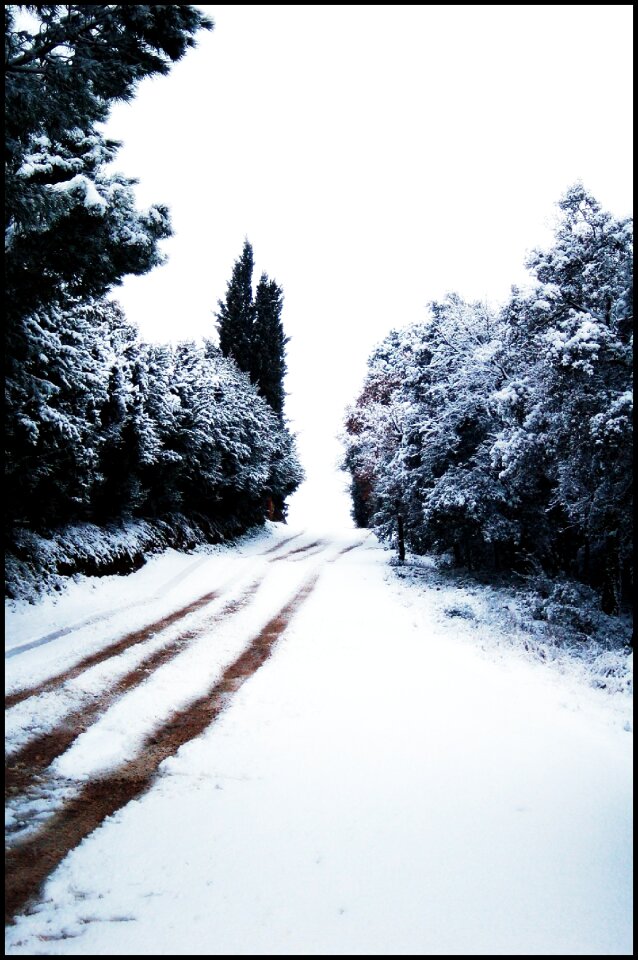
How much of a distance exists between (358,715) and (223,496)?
2000cm

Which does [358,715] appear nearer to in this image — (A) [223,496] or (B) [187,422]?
(B) [187,422]

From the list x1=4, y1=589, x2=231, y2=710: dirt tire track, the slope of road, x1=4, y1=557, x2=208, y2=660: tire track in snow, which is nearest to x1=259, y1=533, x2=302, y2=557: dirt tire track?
x1=4, y1=557, x2=208, y2=660: tire track in snow

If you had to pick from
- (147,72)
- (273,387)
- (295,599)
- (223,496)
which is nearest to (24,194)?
(147,72)

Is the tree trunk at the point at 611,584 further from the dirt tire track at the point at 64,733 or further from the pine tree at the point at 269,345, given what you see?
the pine tree at the point at 269,345

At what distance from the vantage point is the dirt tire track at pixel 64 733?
15.4 ft

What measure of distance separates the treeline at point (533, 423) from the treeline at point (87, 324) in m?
7.39

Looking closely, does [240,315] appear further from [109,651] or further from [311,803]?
[311,803]

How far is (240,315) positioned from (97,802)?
41131 millimetres

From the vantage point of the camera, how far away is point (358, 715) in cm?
606

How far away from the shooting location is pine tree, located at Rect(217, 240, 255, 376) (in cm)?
3991

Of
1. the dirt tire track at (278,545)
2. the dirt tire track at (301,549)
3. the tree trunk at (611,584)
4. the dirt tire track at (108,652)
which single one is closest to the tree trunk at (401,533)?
the dirt tire track at (301,549)

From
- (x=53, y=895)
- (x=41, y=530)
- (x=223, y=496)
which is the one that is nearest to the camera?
(x=53, y=895)

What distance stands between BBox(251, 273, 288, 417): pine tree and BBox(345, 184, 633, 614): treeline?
64.8 feet

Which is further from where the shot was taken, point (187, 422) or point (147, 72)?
point (187, 422)
